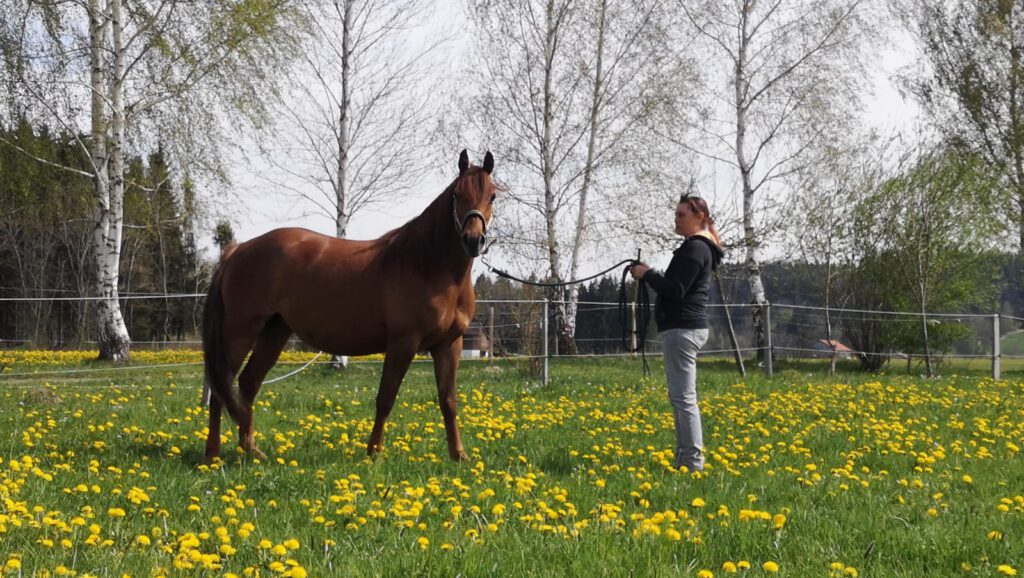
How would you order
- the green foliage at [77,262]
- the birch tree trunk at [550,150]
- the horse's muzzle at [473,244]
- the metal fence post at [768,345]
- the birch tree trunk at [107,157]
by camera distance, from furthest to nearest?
1. the green foliage at [77,262]
2. the birch tree trunk at [550,150]
3. the birch tree trunk at [107,157]
4. the metal fence post at [768,345]
5. the horse's muzzle at [473,244]

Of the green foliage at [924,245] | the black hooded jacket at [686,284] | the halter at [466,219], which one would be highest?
the green foliage at [924,245]

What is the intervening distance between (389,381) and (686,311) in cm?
237

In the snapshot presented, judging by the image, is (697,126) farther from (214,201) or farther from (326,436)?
(326,436)

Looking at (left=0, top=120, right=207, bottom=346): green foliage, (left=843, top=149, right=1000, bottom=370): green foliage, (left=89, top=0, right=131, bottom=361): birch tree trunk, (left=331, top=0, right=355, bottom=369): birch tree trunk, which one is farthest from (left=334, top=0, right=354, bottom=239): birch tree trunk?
(left=843, top=149, right=1000, bottom=370): green foliage

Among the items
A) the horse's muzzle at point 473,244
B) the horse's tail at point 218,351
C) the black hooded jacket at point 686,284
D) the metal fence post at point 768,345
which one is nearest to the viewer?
the horse's muzzle at point 473,244

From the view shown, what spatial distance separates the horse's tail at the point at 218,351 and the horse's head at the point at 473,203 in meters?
2.35

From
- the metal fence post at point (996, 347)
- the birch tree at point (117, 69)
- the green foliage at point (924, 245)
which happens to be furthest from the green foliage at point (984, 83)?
the birch tree at point (117, 69)

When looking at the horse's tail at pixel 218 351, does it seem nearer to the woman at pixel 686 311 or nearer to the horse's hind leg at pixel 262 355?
the horse's hind leg at pixel 262 355

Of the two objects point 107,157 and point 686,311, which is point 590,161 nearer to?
point 107,157

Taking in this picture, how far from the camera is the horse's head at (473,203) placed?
5.86 meters

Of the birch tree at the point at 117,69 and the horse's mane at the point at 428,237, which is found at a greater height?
the birch tree at the point at 117,69

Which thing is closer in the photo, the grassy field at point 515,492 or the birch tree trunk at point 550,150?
the grassy field at point 515,492

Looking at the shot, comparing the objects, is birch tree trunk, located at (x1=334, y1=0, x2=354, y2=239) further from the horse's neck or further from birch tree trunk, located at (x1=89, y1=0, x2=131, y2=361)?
the horse's neck

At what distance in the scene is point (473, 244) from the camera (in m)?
5.85
